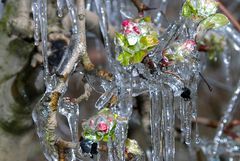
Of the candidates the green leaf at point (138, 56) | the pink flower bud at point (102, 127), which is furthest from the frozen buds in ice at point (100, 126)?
the green leaf at point (138, 56)

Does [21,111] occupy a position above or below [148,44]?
below

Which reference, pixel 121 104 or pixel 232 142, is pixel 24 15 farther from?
pixel 232 142

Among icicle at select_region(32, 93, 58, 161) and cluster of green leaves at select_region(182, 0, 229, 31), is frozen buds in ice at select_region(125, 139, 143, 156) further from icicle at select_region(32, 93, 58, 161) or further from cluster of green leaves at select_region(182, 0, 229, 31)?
cluster of green leaves at select_region(182, 0, 229, 31)

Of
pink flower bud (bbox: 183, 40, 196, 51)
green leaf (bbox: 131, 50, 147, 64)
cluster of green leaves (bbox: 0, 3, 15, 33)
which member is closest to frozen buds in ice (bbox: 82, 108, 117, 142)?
green leaf (bbox: 131, 50, 147, 64)

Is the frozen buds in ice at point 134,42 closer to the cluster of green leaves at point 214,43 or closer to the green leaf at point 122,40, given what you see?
the green leaf at point 122,40

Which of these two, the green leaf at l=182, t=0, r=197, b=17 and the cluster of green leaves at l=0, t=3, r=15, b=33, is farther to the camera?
the cluster of green leaves at l=0, t=3, r=15, b=33

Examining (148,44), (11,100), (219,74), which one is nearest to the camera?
(148,44)

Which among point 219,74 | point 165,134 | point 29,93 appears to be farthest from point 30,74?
point 219,74

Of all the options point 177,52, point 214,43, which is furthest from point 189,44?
point 214,43
